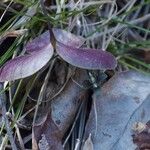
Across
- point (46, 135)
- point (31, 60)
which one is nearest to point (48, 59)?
point (31, 60)

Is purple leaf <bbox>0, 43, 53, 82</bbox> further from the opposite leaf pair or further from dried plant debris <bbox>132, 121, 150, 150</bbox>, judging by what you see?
dried plant debris <bbox>132, 121, 150, 150</bbox>

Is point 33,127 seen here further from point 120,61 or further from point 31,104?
point 120,61

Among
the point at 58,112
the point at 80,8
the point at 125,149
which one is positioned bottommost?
the point at 125,149

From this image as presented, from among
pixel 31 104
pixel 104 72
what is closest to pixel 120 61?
pixel 104 72

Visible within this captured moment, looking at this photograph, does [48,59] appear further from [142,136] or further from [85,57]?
[142,136]

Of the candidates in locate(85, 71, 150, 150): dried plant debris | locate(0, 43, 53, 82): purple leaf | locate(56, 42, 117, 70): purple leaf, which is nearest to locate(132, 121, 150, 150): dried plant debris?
locate(85, 71, 150, 150): dried plant debris

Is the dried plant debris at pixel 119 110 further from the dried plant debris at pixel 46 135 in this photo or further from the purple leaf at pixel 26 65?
the purple leaf at pixel 26 65

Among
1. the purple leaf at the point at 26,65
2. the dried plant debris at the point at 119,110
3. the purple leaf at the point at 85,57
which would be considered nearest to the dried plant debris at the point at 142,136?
the dried plant debris at the point at 119,110
